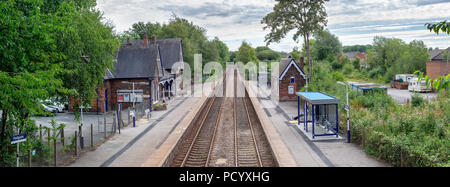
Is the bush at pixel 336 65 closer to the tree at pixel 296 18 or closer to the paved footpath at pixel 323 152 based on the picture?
the tree at pixel 296 18

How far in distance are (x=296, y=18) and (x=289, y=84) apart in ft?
22.1

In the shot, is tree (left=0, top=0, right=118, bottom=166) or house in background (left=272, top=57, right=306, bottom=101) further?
house in background (left=272, top=57, right=306, bottom=101)

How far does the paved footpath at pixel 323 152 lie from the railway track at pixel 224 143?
1.23 meters

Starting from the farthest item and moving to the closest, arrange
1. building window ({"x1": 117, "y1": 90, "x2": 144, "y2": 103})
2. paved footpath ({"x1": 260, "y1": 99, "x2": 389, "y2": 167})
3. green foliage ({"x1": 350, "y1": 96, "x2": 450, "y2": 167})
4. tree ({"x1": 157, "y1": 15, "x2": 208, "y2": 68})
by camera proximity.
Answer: tree ({"x1": 157, "y1": 15, "x2": 208, "y2": 68}) → building window ({"x1": 117, "y1": 90, "x2": 144, "y2": 103}) → paved footpath ({"x1": 260, "y1": 99, "x2": 389, "y2": 167}) → green foliage ({"x1": 350, "y1": 96, "x2": 450, "y2": 167})

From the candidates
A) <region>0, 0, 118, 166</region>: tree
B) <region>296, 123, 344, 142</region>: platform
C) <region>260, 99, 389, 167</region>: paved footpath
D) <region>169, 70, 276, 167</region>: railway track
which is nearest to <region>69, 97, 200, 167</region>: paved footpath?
<region>169, 70, 276, 167</region>: railway track

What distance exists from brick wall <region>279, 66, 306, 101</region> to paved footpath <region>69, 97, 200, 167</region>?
1305 centimetres

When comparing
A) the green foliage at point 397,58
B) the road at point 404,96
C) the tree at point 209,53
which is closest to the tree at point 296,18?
the road at point 404,96

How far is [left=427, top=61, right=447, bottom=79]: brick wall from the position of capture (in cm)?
4900

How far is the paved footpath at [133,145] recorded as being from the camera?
561 inches

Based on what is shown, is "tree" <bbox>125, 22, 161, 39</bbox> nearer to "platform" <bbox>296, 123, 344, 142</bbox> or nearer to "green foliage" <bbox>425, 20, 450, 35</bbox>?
"platform" <bbox>296, 123, 344, 142</bbox>

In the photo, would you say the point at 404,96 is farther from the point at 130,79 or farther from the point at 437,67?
the point at 130,79

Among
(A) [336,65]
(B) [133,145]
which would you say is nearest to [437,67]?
(A) [336,65]
